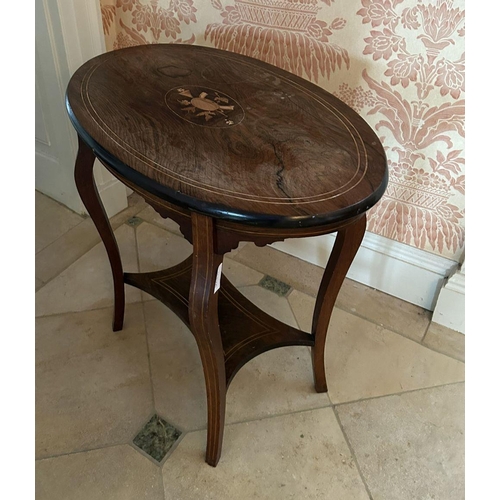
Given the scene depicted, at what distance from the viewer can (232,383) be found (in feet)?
3.95

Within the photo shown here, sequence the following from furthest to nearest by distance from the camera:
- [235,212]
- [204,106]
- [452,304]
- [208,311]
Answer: [452,304], [204,106], [208,311], [235,212]

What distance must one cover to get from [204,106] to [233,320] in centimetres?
54

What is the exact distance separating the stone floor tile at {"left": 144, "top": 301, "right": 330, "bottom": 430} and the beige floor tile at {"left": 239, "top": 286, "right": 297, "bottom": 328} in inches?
4.7

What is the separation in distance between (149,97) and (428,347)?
103 cm

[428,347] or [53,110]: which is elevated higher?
[53,110]

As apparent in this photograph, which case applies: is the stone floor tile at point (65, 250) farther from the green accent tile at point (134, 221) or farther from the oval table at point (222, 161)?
the oval table at point (222, 161)

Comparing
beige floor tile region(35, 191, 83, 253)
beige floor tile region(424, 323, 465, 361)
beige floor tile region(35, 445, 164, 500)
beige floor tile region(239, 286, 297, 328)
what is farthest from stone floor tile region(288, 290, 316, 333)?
beige floor tile region(35, 191, 83, 253)

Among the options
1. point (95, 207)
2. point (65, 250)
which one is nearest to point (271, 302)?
point (95, 207)

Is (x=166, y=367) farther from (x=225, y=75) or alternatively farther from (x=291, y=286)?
(x=225, y=75)

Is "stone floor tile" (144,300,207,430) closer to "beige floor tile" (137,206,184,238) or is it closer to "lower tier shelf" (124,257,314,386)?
"lower tier shelf" (124,257,314,386)

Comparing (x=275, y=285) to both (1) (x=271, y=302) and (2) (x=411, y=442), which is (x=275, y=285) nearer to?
(1) (x=271, y=302)

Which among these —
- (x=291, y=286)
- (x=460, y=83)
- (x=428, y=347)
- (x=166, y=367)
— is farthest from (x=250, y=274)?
(x=460, y=83)

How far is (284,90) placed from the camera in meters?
0.98

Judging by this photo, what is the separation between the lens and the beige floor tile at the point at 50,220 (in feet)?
5.24
